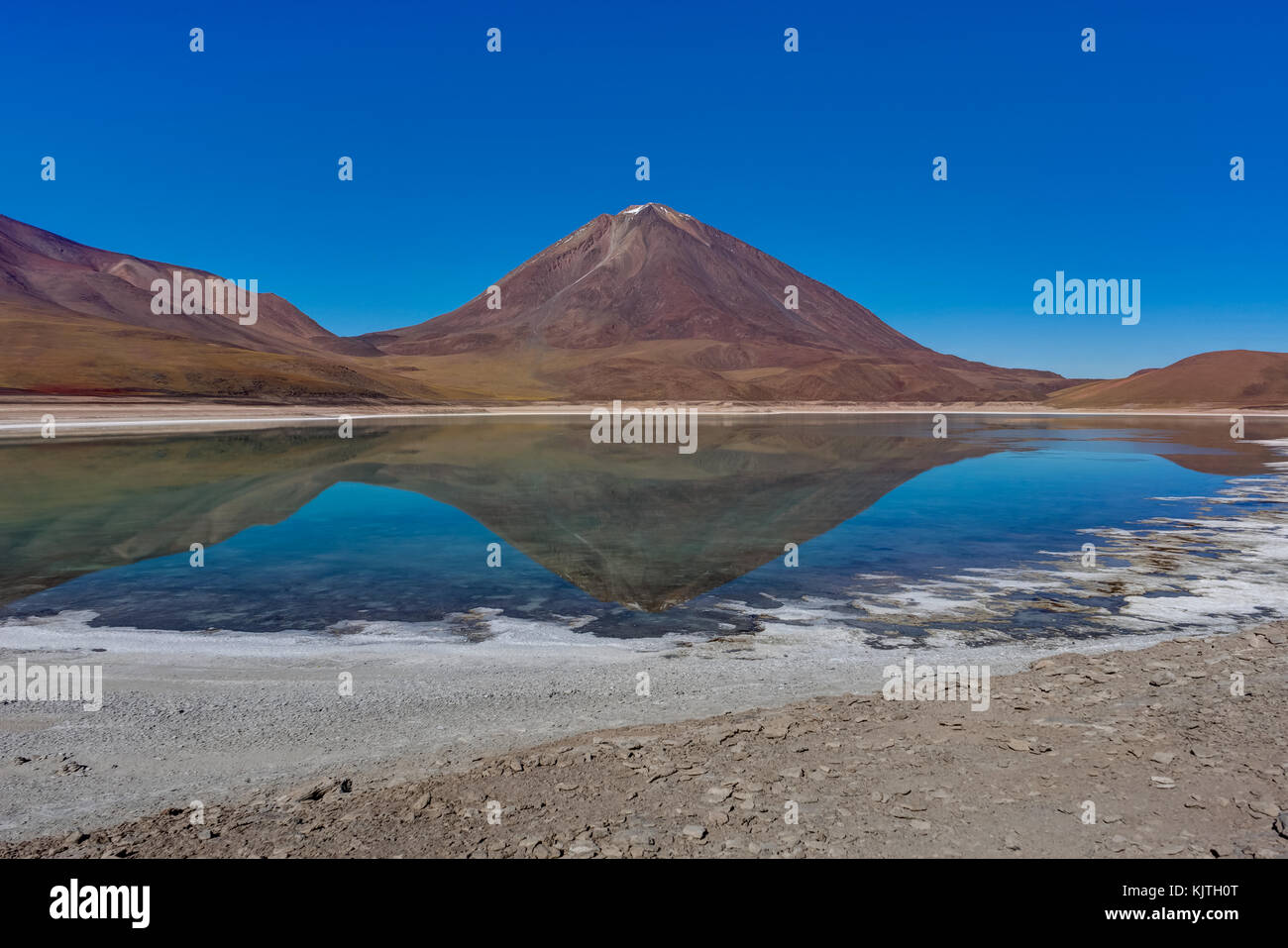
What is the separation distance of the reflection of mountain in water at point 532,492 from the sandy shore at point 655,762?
3.94 m

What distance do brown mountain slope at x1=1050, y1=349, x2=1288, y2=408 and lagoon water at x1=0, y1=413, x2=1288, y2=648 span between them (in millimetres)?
95940

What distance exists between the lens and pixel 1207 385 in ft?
380

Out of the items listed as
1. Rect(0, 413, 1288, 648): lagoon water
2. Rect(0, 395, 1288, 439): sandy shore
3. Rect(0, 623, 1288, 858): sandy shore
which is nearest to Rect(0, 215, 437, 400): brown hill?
Rect(0, 395, 1288, 439): sandy shore

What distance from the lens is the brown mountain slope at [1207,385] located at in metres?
109

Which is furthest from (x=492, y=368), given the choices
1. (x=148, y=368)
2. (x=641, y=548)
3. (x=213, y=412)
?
(x=641, y=548)

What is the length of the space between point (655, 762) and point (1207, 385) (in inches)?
5406

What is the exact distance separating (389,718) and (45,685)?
10.3ft

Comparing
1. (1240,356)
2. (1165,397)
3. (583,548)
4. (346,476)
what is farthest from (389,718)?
(1240,356)

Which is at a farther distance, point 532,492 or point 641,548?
point 532,492

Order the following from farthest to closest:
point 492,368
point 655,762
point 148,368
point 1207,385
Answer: point 492,368 < point 1207,385 < point 148,368 < point 655,762

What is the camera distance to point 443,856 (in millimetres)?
3932

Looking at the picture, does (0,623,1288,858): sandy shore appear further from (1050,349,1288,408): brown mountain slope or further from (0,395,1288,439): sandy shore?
(1050,349,1288,408): brown mountain slope

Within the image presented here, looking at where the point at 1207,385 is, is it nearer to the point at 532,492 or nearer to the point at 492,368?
the point at 492,368
